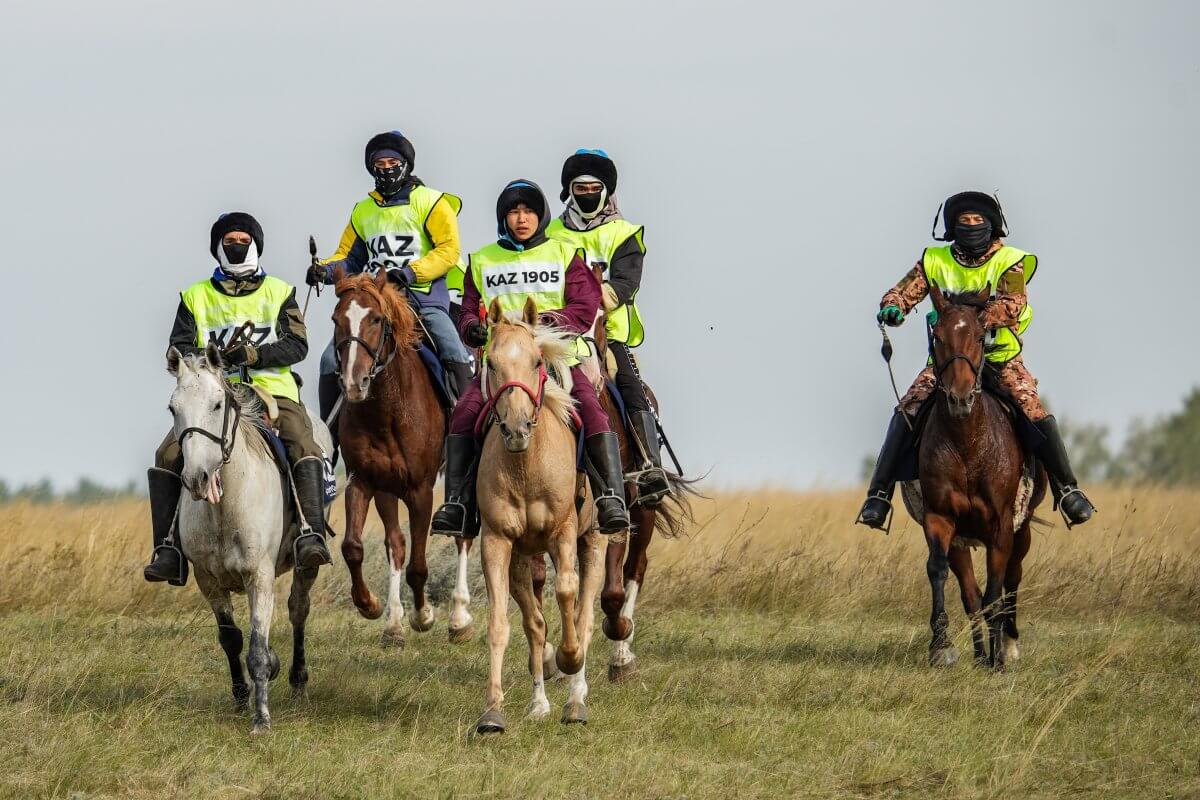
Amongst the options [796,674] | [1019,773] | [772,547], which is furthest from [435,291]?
[1019,773]

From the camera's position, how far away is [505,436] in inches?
362

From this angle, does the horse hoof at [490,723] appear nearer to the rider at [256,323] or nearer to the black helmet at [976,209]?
the rider at [256,323]

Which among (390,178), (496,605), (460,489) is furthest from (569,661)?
(390,178)

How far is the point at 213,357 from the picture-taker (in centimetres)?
986

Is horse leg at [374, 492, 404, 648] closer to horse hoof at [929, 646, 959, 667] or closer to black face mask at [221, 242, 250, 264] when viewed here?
black face mask at [221, 242, 250, 264]

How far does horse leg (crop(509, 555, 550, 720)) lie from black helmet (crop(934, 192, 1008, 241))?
4.61 meters

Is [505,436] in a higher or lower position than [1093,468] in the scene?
higher

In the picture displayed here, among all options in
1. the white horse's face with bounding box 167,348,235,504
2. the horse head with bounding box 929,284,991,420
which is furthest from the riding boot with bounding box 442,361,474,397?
the white horse's face with bounding box 167,348,235,504

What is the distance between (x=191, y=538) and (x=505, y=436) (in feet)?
7.08

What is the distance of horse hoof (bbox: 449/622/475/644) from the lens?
43.4 ft

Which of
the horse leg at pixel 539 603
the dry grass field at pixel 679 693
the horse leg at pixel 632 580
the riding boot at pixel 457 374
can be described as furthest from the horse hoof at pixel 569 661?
the riding boot at pixel 457 374

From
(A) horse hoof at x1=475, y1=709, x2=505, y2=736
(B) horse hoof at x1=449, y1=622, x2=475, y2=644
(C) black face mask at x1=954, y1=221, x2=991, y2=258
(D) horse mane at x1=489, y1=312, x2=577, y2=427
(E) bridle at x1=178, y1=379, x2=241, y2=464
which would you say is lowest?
(B) horse hoof at x1=449, y1=622, x2=475, y2=644

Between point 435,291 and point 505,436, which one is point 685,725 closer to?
point 505,436

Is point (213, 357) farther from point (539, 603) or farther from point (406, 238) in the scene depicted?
point (406, 238)
